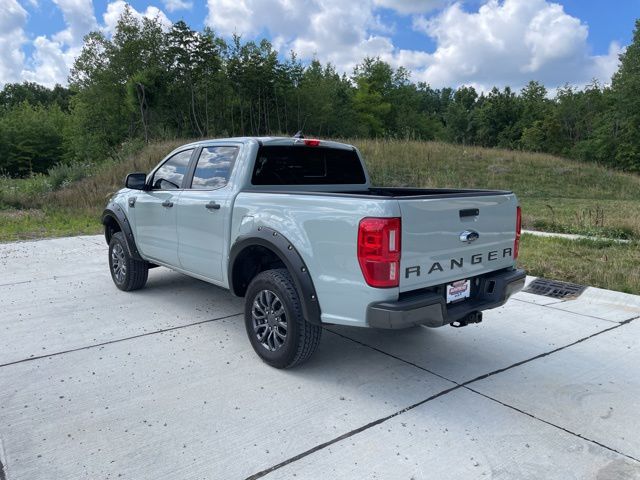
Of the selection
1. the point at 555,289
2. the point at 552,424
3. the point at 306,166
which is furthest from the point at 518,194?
the point at 552,424

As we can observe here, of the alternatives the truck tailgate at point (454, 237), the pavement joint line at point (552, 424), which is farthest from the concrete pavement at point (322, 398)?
the truck tailgate at point (454, 237)

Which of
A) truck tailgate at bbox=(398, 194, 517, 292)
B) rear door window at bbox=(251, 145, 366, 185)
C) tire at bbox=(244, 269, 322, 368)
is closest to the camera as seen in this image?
truck tailgate at bbox=(398, 194, 517, 292)

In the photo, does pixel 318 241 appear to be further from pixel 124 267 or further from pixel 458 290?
pixel 124 267

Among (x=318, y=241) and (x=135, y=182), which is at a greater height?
(x=135, y=182)

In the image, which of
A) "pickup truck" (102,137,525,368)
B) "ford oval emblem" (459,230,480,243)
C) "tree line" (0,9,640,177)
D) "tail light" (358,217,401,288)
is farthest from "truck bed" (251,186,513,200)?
"tree line" (0,9,640,177)

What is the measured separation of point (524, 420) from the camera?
293 centimetres

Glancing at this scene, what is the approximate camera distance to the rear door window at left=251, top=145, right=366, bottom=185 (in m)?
4.18

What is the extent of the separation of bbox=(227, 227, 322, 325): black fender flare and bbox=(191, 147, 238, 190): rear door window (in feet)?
2.89

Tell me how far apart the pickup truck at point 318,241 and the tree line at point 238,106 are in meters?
23.0

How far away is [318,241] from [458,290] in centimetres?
110

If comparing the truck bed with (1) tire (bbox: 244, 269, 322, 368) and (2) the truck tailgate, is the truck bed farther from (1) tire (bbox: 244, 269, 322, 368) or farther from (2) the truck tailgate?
(1) tire (bbox: 244, 269, 322, 368)

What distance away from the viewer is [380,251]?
9.14 ft

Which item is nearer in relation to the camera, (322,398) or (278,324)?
(322,398)

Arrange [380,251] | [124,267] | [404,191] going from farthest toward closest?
[124,267]
[404,191]
[380,251]
